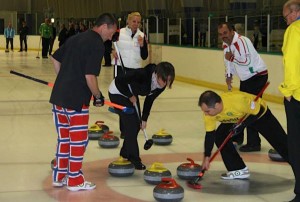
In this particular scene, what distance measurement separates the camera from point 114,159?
7062 millimetres

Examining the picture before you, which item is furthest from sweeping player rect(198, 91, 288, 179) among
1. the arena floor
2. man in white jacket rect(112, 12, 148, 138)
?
man in white jacket rect(112, 12, 148, 138)

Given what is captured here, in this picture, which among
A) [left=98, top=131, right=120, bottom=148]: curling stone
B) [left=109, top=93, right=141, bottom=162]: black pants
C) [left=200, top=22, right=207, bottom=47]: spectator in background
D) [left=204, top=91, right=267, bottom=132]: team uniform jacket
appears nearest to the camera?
[left=204, top=91, right=267, bottom=132]: team uniform jacket

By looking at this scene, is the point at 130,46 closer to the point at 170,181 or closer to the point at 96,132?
the point at 96,132

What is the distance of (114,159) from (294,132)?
2.46m

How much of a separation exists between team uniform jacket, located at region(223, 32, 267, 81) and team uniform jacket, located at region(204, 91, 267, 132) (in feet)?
5.74

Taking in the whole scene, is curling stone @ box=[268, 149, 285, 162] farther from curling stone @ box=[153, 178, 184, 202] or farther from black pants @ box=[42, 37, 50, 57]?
black pants @ box=[42, 37, 50, 57]

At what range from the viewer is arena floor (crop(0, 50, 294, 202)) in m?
5.58

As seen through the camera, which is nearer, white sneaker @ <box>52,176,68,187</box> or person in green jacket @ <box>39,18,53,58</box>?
white sneaker @ <box>52,176,68,187</box>

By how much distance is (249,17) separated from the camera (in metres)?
14.5

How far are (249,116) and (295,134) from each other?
0.69 m

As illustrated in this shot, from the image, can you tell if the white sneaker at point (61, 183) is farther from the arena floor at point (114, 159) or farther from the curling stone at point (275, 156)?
the curling stone at point (275, 156)

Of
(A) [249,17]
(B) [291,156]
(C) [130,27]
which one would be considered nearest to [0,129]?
(C) [130,27]

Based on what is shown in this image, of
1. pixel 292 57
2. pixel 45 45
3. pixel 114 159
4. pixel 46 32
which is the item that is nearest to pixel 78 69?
pixel 292 57

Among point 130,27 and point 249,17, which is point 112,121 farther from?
point 249,17
